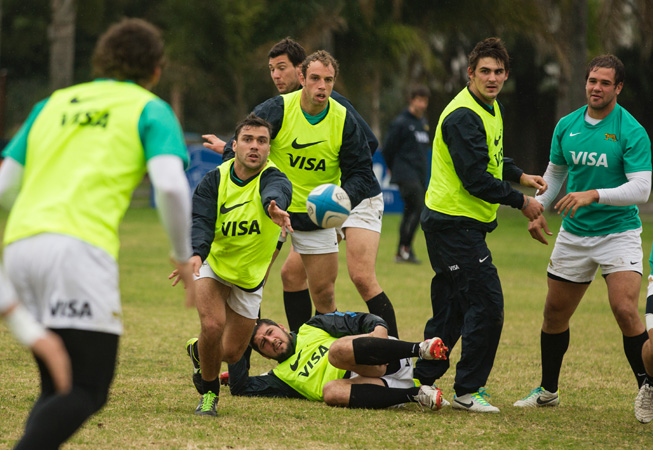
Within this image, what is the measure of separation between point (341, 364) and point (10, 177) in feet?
9.37

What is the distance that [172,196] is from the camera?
313cm

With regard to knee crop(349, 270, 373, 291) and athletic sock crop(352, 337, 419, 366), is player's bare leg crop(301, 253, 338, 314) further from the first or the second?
athletic sock crop(352, 337, 419, 366)

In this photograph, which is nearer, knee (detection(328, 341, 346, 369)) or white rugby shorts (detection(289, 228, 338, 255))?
knee (detection(328, 341, 346, 369))

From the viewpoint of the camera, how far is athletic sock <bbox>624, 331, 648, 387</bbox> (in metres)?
5.68

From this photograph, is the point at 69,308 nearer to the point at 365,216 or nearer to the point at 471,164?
the point at 471,164

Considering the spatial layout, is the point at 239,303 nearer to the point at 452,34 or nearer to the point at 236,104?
the point at 452,34

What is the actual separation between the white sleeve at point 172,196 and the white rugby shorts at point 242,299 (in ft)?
7.02

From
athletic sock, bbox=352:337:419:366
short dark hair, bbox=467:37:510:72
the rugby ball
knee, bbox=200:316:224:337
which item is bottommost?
athletic sock, bbox=352:337:419:366

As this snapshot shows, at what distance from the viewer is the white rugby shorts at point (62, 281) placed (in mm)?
3098

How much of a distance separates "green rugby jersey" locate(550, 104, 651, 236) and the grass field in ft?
4.13

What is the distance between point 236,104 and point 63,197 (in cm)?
3094

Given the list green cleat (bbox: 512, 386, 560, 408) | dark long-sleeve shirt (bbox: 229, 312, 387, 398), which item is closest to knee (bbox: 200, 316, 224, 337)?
dark long-sleeve shirt (bbox: 229, 312, 387, 398)

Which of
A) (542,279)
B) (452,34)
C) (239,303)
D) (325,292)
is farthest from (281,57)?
(452,34)

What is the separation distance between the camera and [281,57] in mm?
6941
